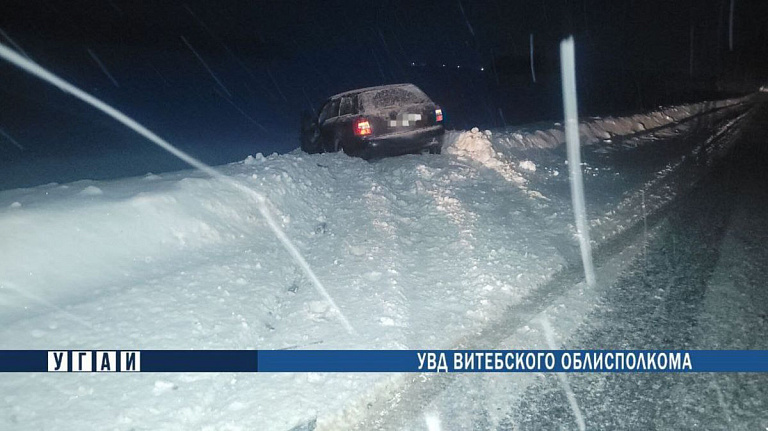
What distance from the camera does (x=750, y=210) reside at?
7262 mm

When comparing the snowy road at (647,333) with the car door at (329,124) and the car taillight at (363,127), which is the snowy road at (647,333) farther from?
the car door at (329,124)

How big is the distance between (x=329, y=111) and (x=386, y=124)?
2021mm

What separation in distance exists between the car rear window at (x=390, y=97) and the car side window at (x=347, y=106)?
0.21 meters

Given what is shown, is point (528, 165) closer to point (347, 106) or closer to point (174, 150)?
point (347, 106)

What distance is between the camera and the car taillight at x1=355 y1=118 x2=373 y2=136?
31.9 feet

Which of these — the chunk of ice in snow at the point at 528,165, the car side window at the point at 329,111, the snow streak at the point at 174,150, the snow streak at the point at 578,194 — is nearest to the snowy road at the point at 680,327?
the snow streak at the point at 578,194

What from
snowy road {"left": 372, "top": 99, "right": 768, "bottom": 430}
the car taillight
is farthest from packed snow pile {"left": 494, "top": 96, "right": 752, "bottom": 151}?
snowy road {"left": 372, "top": 99, "right": 768, "bottom": 430}

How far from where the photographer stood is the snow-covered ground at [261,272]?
3408 mm

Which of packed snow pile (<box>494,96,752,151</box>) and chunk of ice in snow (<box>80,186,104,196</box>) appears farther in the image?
packed snow pile (<box>494,96,752,151</box>)

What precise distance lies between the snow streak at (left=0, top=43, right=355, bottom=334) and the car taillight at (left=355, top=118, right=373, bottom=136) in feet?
9.47

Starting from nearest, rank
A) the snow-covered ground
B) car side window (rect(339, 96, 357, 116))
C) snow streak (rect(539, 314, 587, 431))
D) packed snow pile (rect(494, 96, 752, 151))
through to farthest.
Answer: snow streak (rect(539, 314, 587, 431))
the snow-covered ground
car side window (rect(339, 96, 357, 116))
packed snow pile (rect(494, 96, 752, 151))

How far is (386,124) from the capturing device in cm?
977

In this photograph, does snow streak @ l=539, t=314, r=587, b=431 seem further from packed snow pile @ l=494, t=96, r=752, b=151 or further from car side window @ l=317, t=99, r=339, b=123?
packed snow pile @ l=494, t=96, r=752, b=151

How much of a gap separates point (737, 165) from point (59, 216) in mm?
12442
